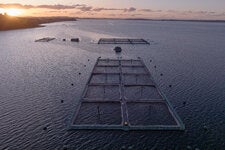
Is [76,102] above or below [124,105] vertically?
below

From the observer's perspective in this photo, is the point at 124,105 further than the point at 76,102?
No

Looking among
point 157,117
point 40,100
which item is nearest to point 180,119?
point 157,117

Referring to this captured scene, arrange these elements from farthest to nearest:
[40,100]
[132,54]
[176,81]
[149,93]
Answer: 1. [132,54]
2. [176,81]
3. [149,93]
4. [40,100]

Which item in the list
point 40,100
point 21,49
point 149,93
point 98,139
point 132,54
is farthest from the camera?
point 21,49

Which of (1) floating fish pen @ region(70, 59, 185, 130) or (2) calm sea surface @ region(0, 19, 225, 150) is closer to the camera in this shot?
(2) calm sea surface @ region(0, 19, 225, 150)

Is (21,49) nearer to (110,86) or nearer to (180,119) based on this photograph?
(110,86)

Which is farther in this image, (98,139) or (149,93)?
(149,93)

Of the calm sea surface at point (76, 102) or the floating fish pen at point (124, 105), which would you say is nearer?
Answer: the calm sea surface at point (76, 102)
